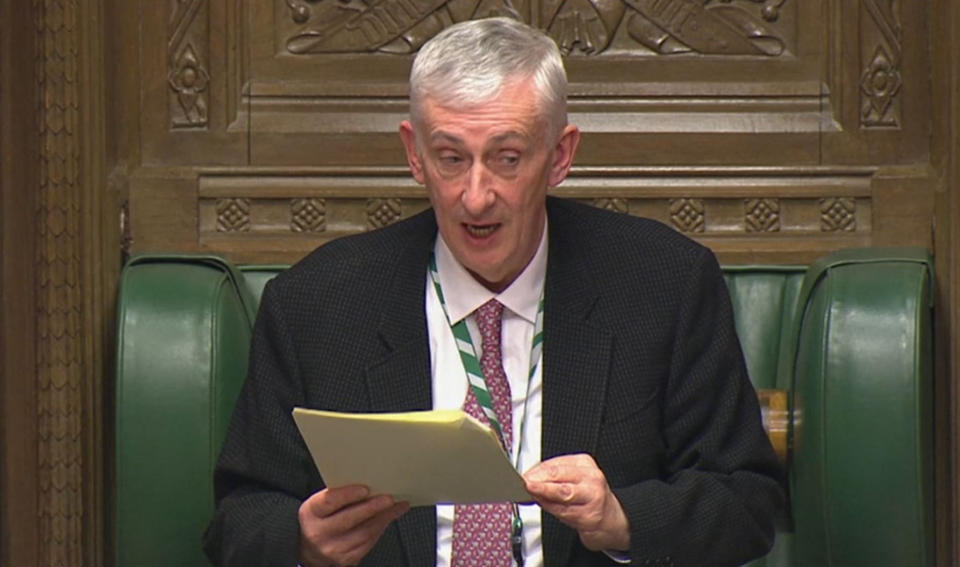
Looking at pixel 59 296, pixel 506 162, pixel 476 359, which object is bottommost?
pixel 476 359

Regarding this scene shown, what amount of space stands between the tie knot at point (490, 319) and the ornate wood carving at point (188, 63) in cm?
106

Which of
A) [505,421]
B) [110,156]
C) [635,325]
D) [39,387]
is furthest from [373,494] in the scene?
[110,156]

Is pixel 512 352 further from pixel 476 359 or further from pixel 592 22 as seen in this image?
pixel 592 22

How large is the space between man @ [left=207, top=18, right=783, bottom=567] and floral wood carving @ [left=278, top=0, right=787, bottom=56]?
798 mm

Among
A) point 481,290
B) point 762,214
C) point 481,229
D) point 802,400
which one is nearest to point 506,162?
point 481,229

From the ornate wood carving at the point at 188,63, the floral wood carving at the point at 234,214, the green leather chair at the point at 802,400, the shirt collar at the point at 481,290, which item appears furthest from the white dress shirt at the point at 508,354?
the ornate wood carving at the point at 188,63

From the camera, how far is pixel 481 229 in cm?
261

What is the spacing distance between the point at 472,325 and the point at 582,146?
0.86 metres

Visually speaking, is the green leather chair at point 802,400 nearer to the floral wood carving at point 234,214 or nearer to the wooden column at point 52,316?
the wooden column at point 52,316

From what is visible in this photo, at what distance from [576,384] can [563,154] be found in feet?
1.29

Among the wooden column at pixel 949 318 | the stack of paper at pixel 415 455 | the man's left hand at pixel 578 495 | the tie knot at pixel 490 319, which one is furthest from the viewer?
the wooden column at pixel 949 318

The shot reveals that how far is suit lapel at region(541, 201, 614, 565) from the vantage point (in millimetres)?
2602

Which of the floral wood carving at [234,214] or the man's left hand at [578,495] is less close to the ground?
the floral wood carving at [234,214]

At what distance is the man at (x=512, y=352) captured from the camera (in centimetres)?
256
